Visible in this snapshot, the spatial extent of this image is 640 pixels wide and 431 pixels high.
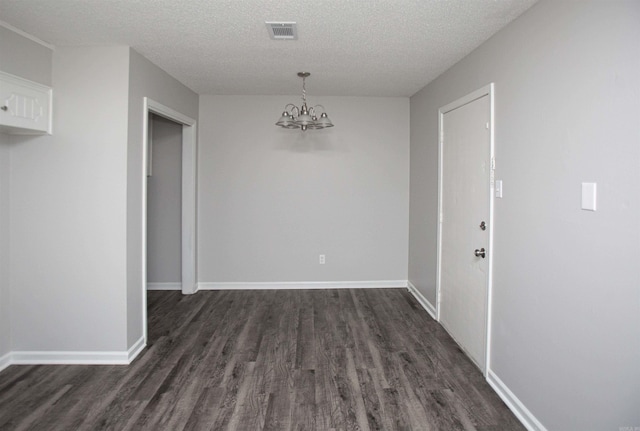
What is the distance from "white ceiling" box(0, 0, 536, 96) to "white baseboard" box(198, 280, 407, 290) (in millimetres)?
2589

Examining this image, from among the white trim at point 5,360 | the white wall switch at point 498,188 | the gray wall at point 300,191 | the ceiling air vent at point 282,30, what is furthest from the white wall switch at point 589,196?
the white trim at point 5,360

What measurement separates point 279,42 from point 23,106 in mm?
1852

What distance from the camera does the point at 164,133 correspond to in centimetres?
498

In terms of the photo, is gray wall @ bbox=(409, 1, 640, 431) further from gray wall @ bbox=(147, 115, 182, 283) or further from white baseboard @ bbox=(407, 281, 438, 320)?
gray wall @ bbox=(147, 115, 182, 283)

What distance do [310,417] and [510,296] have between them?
1.46 metres

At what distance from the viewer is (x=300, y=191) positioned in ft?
16.5

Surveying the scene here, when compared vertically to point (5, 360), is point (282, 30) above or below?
above

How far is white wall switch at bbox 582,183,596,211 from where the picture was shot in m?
1.74

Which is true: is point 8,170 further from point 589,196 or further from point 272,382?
point 589,196

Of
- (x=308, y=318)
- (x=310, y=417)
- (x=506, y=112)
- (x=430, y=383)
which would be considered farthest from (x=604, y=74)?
(x=308, y=318)

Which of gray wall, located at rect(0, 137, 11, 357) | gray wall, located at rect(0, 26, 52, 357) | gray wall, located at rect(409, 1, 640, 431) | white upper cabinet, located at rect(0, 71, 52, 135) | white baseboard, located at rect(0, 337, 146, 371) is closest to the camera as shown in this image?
gray wall, located at rect(409, 1, 640, 431)

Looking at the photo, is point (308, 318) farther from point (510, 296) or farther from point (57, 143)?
point (57, 143)

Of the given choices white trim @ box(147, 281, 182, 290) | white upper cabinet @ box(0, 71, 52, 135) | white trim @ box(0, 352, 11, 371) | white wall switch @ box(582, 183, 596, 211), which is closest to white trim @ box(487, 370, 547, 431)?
white wall switch @ box(582, 183, 596, 211)

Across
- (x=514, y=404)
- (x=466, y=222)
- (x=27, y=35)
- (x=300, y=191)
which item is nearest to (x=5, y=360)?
(x=27, y=35)
